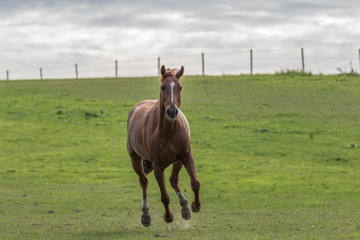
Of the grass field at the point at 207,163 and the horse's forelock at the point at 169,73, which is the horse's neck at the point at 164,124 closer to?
the horse's forelock at the point at 169,73

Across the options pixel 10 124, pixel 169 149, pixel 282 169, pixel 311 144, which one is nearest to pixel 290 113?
pixel 311 144

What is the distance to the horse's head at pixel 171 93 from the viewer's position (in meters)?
8.31

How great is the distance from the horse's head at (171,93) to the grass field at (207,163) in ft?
13.4

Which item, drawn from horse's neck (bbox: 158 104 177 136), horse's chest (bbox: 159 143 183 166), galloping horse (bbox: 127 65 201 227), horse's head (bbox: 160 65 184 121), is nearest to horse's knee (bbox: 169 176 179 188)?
galloping horse (bbox: 127 65 201 227)

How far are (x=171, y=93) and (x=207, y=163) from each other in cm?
1610

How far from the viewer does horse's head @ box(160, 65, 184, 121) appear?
327 inches

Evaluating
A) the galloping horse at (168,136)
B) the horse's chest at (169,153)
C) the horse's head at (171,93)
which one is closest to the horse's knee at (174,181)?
the galloping horse at (168,136)

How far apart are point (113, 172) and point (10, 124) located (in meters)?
13.8

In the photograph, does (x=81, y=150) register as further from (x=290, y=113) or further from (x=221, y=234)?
(x=221, y=234)

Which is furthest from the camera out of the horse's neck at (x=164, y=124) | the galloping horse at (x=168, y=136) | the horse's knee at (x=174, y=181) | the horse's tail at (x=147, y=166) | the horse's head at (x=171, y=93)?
the horse's tail at (x=147, y=166)

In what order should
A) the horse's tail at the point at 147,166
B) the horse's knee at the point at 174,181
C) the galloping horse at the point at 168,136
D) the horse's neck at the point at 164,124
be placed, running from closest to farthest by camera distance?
the galloping horse at the point at 168,136 < the horse's neck at the point at 164,124 < the horse's knee at the point at 174,181 < the horse's tail at the point at 147,166

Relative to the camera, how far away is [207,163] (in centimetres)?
2438

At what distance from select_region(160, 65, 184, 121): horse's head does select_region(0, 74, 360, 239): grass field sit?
161 inches

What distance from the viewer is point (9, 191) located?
2033cm
